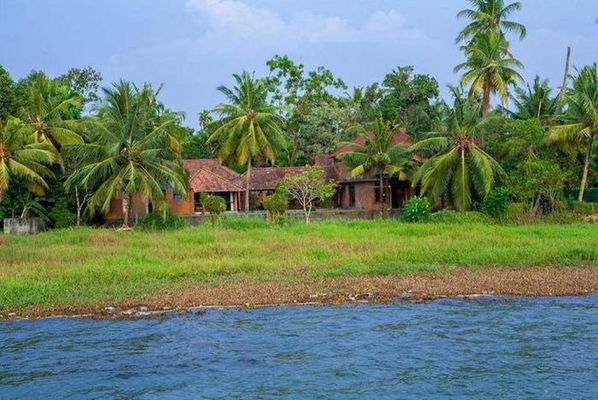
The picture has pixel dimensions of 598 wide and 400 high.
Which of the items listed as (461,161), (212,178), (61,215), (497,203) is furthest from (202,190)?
(497,203)

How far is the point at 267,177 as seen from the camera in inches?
1901

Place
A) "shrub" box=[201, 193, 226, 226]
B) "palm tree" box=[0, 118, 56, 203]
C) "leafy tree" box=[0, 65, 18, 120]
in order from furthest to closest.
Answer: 1. "shrub" box=[201, 193, 226, 226]
2. "palm tree" box=[0, 118, 56, 203]
3. "leafy tree" box=[0, 65, 18, 120]

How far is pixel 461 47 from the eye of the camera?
43500 mm

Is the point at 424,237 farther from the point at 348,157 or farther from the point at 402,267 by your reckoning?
the point at 348,157

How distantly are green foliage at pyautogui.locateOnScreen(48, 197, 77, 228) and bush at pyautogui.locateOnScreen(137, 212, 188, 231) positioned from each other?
4.51 m

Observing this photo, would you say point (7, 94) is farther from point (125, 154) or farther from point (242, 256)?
point (242, 256)

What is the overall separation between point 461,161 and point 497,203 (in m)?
3.04

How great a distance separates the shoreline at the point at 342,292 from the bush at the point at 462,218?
14919 millimetres

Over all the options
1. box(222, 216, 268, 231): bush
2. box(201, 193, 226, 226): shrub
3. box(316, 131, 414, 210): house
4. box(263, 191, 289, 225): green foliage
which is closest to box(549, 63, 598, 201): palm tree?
box(316, 131, 414, 210): house

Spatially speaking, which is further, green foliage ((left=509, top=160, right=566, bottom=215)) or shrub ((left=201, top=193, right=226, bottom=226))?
shrub ((left=201, top=193, right=226, bottom=226))

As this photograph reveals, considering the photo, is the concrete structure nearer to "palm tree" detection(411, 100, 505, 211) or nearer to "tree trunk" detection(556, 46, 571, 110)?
"palm tree" detection(411, 100, 505, 211)

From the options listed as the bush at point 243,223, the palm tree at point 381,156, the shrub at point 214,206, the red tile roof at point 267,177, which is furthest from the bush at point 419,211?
the red tile roof at point 267,177

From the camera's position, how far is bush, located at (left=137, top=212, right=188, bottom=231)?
35969mm

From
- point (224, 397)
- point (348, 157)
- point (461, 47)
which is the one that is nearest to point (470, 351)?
point (224, 397)
